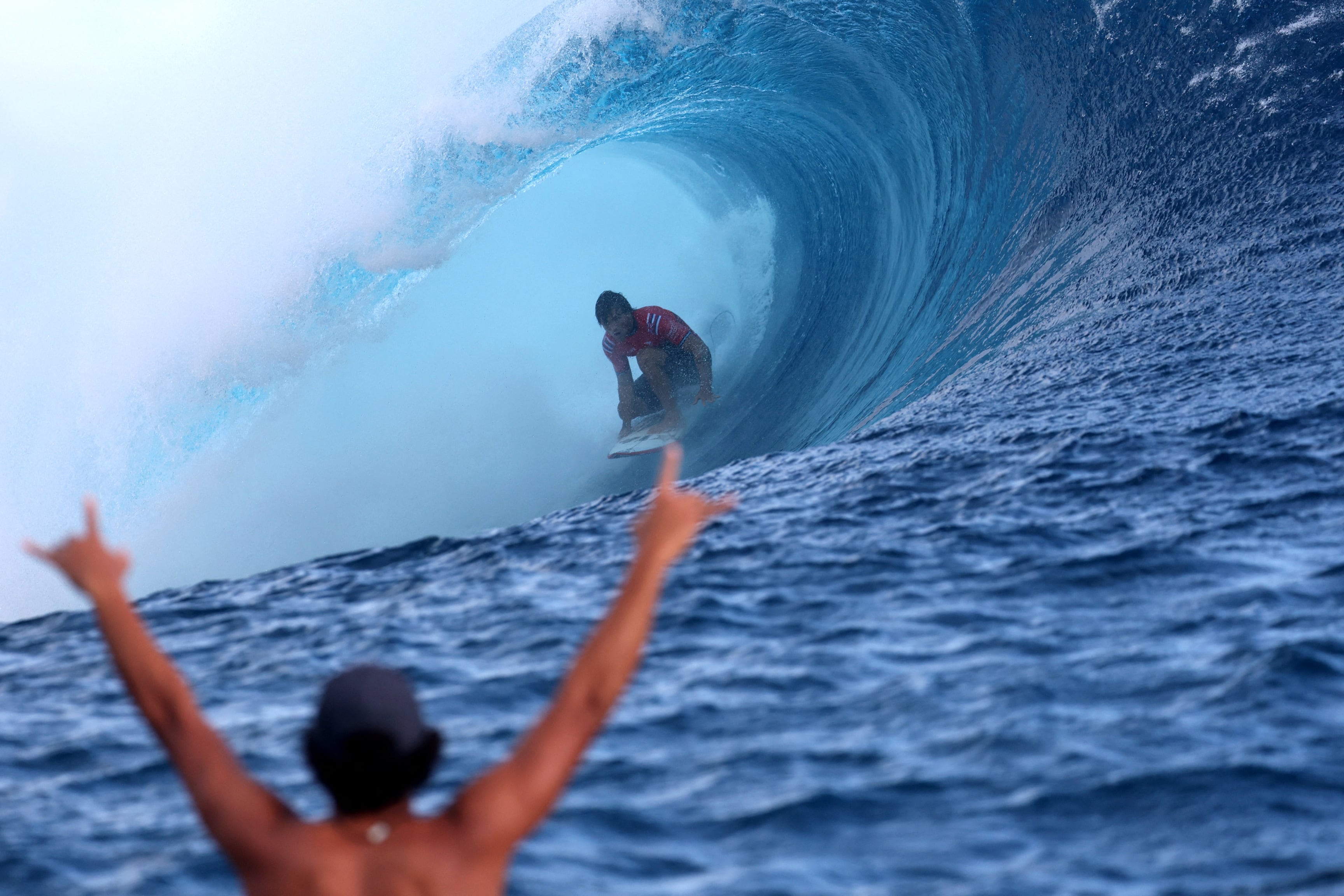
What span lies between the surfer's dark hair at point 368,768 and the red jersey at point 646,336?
25.2 ft

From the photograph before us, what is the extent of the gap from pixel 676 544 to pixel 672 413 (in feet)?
26.2

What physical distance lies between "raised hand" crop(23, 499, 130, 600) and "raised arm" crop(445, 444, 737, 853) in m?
0.48

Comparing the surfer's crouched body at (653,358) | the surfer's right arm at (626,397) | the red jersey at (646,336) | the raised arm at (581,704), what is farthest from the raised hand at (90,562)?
the surfer's right arm at (626,397)

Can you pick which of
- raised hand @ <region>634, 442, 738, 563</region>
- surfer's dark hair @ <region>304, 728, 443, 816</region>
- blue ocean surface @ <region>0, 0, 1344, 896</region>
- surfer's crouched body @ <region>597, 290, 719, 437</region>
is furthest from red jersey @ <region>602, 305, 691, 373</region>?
surfer's dark hair @ <region>304, 728, 443, 816</region>

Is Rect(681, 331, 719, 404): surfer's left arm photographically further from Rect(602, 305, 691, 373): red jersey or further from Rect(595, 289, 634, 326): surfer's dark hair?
Rect(595, 289, 634, 326): surfer's dark hair

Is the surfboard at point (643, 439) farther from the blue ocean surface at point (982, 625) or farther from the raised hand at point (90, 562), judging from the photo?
the raised hand at point (90, 562)

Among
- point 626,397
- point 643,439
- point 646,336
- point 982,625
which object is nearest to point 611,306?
point 646,336

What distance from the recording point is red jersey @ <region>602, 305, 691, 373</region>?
8.91m

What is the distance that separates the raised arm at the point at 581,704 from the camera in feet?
4.17

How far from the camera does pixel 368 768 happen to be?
47.2 inches

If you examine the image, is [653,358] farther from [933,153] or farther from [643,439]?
[933,153]

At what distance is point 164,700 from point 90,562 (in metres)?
0.18

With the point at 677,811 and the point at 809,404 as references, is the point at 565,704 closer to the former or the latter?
the point at 677,811

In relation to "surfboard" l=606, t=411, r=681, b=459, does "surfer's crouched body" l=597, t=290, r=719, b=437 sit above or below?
above
